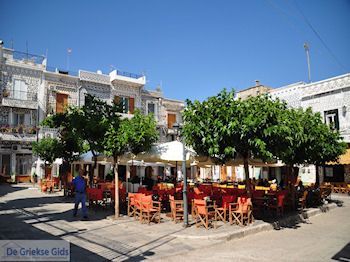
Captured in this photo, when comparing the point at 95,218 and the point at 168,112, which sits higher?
the point at 168,112

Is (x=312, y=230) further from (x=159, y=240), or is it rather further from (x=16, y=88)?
(x=16, y=88)

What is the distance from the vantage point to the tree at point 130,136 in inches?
372

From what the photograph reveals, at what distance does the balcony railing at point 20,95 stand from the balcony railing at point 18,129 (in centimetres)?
252

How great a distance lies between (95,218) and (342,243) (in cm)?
724

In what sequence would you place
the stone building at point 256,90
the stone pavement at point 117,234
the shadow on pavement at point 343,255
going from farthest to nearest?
the stone building at point 256,90 < the stone pavement at point 117,234 < the shadow on pavement at point 343,255

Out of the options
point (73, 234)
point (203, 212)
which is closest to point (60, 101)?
point (73, 234)

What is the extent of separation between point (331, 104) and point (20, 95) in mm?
26024

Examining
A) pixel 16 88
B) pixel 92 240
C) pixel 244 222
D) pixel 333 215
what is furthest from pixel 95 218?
pixel 16 88

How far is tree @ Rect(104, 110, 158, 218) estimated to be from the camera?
9438 mm

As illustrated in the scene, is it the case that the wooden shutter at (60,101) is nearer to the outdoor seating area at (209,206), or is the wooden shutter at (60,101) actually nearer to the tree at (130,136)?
the outdoor seating area at (209,206)

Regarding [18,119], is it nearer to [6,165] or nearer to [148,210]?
[6,165]

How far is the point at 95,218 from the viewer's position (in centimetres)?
1015

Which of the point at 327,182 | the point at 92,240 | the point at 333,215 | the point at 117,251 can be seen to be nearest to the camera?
the point at 117,251

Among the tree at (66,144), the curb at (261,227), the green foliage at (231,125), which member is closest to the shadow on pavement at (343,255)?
the curb at (261,227)
